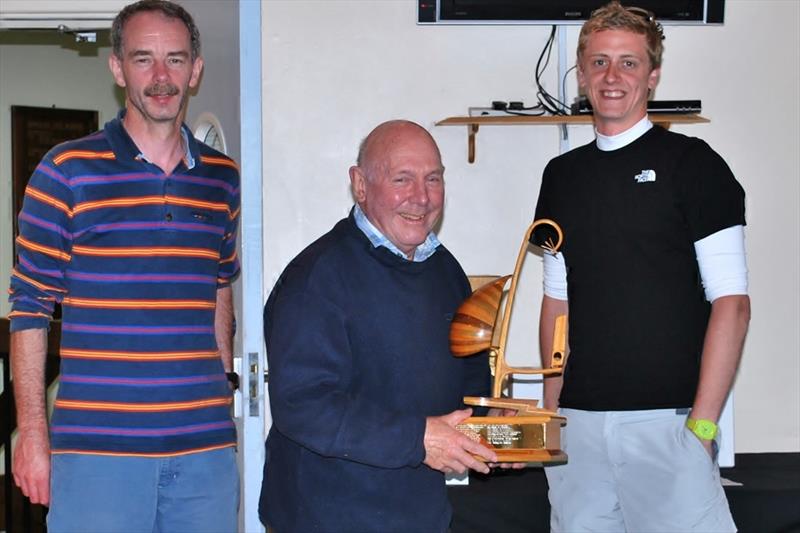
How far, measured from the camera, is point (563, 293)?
2229 millimetres

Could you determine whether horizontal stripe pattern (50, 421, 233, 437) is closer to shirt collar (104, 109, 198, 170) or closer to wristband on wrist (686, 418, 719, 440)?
shirt collar (104, 109, 198, 170)

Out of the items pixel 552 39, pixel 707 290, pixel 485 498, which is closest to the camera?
pixel 707 290

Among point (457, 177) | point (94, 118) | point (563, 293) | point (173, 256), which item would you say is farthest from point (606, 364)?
point (94, 118)

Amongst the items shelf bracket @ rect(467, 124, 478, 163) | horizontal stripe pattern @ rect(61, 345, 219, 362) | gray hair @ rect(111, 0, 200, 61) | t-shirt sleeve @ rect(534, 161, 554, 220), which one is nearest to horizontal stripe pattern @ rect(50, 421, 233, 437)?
horizontal stripe pattern @ rect(61, 345, 219, 362)

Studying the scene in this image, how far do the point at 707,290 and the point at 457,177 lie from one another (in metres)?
1.57

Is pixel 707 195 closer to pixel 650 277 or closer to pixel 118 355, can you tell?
pixel 650 277

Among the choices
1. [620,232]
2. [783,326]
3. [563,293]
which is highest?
[620,232]

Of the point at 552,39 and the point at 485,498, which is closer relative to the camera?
the point at 485,498

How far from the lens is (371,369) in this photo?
176 cm

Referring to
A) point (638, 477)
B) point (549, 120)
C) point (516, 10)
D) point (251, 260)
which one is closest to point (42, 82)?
point (516, 10)

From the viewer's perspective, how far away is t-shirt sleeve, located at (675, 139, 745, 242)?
2.00 metres

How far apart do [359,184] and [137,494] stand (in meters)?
0.72

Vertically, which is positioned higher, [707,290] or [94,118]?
[94,118]

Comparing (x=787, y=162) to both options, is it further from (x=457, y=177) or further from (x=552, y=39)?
(x=457, y=177)
